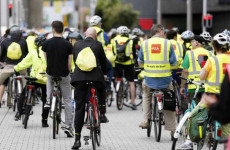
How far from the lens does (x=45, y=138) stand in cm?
1209

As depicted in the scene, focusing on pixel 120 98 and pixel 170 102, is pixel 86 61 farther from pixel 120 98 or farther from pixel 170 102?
pixel 120 98

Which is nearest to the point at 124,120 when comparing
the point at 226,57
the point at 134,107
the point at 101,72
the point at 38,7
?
the point at 134,107

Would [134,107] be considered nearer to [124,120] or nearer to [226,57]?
[124,120]

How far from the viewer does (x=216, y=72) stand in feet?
27.4

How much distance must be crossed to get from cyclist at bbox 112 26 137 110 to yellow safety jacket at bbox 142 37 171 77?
18.2 feet

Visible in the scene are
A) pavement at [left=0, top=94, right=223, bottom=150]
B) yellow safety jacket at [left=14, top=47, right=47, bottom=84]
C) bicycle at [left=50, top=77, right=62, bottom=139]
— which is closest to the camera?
pavement at [left=0, top=94, right=223, bottom=150]

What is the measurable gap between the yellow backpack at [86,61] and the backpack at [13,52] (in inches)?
249

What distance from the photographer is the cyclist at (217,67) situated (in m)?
8.16

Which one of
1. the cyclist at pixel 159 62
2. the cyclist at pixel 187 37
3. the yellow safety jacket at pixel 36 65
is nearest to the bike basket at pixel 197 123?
the cyclist at pixel 159 62

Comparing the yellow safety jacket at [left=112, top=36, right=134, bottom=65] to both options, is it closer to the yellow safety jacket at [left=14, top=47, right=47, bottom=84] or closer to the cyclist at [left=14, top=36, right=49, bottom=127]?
the cyclist at [left=14, top=36, right=49, bottom=127]

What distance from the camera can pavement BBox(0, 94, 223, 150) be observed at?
1112cm

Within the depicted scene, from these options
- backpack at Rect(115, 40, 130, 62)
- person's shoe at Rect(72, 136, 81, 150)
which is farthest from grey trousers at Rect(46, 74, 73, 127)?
backpack at Rect(115, 40, 130, 62)

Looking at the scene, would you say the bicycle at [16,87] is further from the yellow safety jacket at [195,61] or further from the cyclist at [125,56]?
the yellow safety jacket at [195,61]

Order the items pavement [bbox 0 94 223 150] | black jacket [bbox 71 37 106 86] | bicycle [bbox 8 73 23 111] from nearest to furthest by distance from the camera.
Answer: black jacket [bbox 71 37 106 86], pavement [bbox 0 94 223 150], bicycle [bbox 8 73 23 111]
